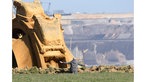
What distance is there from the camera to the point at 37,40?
17.3 m

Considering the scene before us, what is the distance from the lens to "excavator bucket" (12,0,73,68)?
17172 millimetres

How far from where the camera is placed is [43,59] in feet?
56.9

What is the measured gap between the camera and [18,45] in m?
17.8

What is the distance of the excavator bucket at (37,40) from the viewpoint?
17.2 meters
